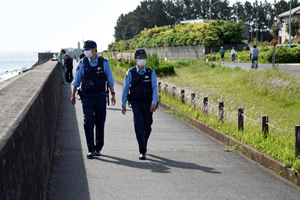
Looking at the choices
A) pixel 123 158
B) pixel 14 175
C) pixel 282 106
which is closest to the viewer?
pixel 14 175

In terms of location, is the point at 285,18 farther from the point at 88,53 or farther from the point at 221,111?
the point at 88,53

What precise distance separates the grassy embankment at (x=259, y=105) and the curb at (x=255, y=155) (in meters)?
0.10

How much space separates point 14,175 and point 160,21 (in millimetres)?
113055

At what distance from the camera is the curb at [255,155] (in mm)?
6004

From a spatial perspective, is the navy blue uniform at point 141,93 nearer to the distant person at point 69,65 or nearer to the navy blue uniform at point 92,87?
the navy blue uniform at point 92,87

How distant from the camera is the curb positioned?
6.00m

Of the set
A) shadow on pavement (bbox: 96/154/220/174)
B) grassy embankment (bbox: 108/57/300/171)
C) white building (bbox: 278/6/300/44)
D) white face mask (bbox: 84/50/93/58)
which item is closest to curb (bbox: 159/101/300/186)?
grassy embankment (bbox: 108/57/300/171)

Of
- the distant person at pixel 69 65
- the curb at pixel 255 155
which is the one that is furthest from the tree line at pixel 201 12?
the curb at pixel 255 155

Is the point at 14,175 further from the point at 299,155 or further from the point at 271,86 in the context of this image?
the point at 271,86

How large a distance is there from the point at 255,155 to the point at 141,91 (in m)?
2.33

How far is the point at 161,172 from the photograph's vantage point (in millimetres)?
6359

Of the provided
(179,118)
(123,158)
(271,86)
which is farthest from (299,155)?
(271,86)

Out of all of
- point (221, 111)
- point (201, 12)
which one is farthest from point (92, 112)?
point (201, 12)

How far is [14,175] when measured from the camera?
304 centimetres
